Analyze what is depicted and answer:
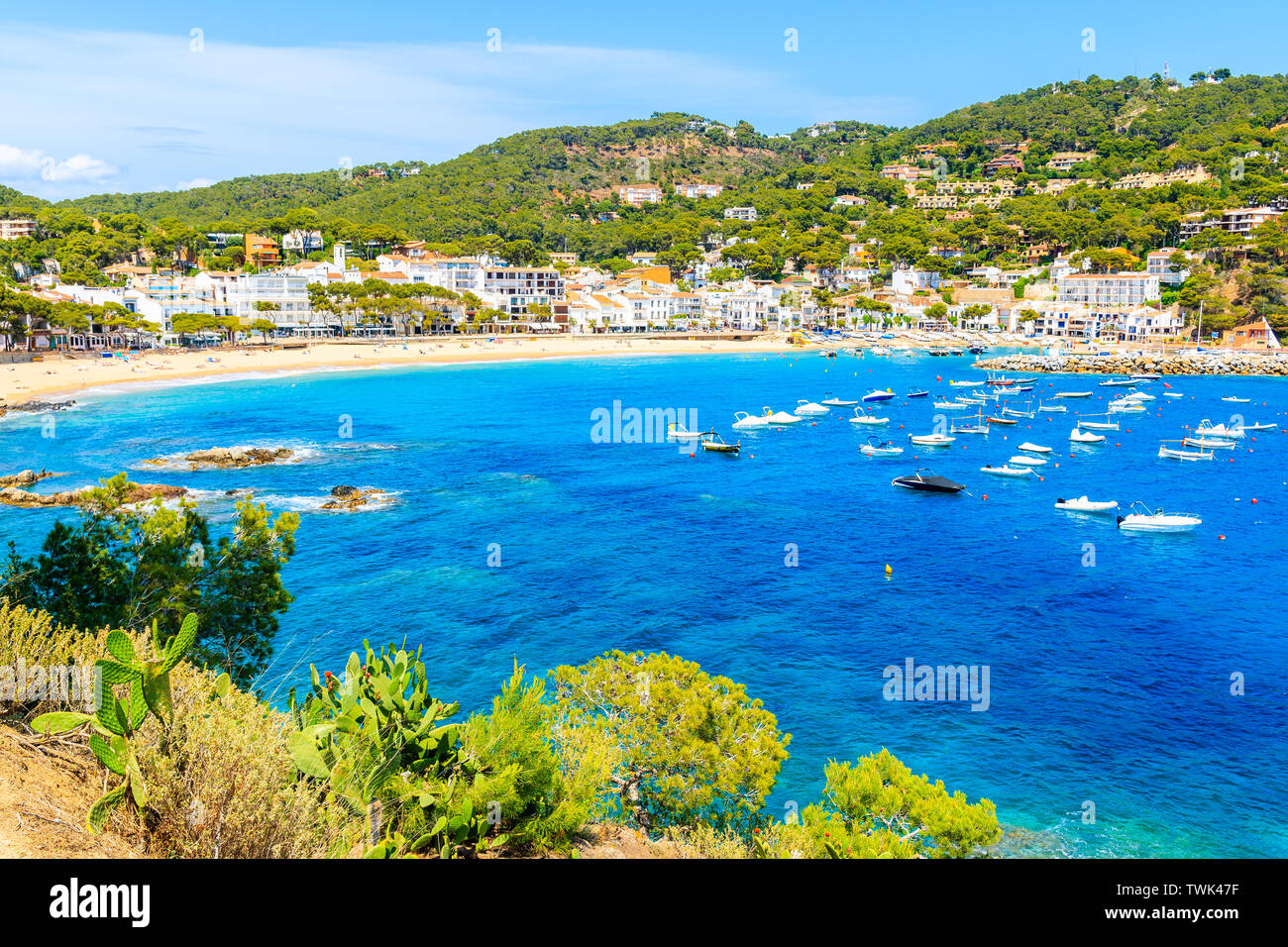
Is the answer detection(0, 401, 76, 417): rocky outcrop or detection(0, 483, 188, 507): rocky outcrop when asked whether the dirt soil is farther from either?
detection(0, 401, 76, 417): rocky outcrop

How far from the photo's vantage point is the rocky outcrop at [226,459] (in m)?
43.9

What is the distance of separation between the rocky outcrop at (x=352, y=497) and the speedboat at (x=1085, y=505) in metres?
30.0

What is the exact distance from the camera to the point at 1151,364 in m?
90.6

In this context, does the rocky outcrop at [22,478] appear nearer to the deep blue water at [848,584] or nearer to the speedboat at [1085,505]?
the deep blue water at [848,584]

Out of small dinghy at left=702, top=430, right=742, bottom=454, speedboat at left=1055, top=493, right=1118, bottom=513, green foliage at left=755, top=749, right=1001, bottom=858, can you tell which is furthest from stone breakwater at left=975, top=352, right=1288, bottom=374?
green foliage at left=755, top=749, right=1001, bottom=858

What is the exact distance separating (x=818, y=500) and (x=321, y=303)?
82770 mm

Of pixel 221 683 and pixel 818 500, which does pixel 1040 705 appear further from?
pixel 818 500

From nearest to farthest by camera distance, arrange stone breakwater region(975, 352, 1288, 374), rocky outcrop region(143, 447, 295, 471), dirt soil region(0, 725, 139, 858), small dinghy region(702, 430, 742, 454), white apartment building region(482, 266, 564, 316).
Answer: dirt soil region(0, 725, 139, 858) → rocky outcrop region(143, 447, 295, 471) → small dinghy region(702, 430, 742, 454) → stone breakwater region(975, 352, 1288, 374) → white apartment building region(482, 266, 564, 316)

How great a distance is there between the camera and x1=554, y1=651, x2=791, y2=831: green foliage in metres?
13.1

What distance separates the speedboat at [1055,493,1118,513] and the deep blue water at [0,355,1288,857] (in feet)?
3.39

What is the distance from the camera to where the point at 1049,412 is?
6725cm

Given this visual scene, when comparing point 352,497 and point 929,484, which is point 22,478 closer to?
point 352,497

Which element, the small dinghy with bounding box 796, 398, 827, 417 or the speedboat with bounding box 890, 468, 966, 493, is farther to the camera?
the small dinghy with bounding box 796, 398, 827, 417
